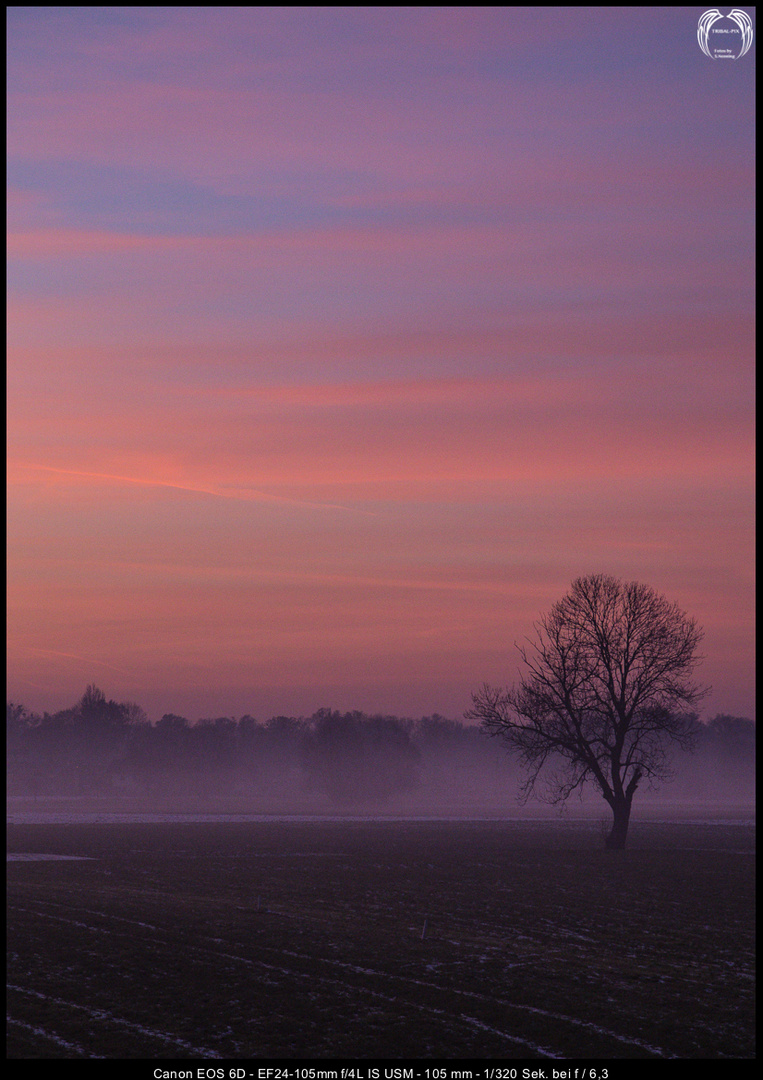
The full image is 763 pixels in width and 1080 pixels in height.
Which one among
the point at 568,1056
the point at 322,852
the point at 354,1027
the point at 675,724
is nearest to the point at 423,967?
the point at 354,1027

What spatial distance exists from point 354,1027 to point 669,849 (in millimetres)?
43507

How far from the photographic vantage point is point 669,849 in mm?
57438

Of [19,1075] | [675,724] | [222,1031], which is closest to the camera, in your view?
[19,1075]

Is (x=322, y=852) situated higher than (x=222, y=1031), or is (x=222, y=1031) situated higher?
(x=222, y=1031)

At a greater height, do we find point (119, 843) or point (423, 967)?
point (423, 967)

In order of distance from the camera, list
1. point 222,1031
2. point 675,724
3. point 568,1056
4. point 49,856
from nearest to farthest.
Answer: point 568,1056
point 222,1031
point 49,856
point 675,724

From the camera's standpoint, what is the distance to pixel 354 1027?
60.7 feet

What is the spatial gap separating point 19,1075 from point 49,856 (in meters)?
39.8

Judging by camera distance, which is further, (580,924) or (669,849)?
(669,849)

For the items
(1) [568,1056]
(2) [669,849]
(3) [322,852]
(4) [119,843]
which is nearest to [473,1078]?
(1) [568,1056]

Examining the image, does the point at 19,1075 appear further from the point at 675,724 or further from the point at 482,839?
the point at 482,839

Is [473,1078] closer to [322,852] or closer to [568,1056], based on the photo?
[568,1056]

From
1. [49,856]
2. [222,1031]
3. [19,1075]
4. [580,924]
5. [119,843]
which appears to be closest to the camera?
[19,1075]

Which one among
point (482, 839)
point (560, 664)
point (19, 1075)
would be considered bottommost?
point (482, 839)
